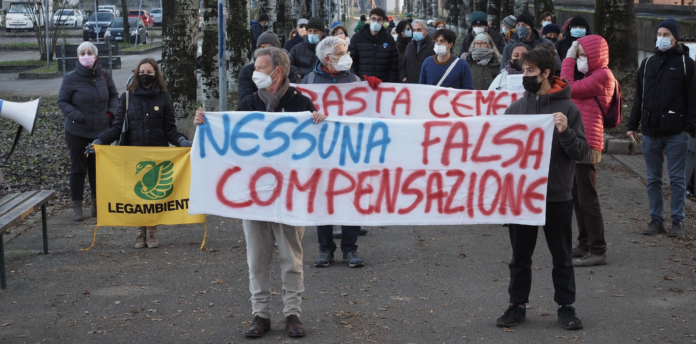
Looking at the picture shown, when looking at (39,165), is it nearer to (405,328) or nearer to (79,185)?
(79,185)

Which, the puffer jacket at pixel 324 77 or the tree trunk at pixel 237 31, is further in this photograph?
the tree trunk at pixel 237 31

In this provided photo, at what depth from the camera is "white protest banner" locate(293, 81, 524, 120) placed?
8.95m

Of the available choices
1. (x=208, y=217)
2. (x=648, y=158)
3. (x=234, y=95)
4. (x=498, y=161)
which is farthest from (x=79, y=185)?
(x=234, y=95)

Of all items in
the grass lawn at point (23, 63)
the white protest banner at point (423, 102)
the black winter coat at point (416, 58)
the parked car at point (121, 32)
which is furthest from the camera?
the parked car at point (121, 32)

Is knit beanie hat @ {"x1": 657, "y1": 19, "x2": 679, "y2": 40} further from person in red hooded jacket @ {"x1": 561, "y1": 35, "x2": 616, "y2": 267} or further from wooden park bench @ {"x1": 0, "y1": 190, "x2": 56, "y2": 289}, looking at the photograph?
wooden park bench @ {"x1": 0, "y1": 190, "x2": 56, "y2": 289}

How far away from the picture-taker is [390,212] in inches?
229

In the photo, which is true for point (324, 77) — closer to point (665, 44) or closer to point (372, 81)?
point (372, 81)

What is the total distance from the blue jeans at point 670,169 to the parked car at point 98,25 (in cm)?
3810

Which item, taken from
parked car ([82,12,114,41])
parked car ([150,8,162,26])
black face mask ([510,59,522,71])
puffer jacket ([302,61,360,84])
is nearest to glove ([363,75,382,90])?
puffer jacket ([302,61,360,84])

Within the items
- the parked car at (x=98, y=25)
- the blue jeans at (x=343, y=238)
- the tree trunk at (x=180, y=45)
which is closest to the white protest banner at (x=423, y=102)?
the blue jeans at (x=343, y=238)

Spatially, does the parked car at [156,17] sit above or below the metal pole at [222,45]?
above

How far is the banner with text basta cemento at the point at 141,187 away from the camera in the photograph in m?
7.86

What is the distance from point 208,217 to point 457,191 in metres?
4.30

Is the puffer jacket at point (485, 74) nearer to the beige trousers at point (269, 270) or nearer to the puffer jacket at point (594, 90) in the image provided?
the puffer jacket at point (594, 90)
